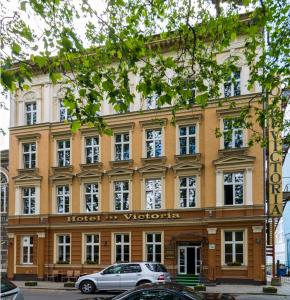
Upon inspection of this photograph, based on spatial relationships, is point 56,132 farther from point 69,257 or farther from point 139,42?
point 139,42

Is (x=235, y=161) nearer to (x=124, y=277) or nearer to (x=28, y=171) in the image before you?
(x=124, y=277)

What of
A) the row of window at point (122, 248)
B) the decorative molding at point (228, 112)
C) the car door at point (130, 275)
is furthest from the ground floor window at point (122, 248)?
the decorative molding at point (228, 112)

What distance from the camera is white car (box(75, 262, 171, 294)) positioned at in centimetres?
2283

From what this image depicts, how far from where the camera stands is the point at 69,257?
3312 centimetres

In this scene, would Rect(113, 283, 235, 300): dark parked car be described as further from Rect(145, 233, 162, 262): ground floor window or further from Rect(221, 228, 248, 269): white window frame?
Rect(145, 233, 162, 262): ground floor window

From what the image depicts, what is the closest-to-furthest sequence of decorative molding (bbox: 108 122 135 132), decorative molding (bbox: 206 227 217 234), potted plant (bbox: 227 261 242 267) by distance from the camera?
potted plant (bbox: 227 261 242 267), decorative molding (bbox: 206 227 217 234), decorative molding (bbox: 108 122 135 132)

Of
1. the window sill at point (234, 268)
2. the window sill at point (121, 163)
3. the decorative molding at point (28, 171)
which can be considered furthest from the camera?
the decorative molding at point (28, 171)

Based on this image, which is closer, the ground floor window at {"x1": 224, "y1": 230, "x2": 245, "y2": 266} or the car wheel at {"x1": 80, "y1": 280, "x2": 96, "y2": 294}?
the car wheel at {"x1": 80, "y1": 280, "x2": 96, "y2": 294}

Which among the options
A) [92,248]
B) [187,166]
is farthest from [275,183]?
[92,248]

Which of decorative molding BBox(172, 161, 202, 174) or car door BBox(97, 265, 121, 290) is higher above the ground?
decorative molding BBox(172, 161, 202, 174)

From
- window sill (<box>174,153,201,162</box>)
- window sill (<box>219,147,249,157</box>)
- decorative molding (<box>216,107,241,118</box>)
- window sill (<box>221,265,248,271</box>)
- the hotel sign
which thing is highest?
decorative molding (<box>216,107,241,118</box>)

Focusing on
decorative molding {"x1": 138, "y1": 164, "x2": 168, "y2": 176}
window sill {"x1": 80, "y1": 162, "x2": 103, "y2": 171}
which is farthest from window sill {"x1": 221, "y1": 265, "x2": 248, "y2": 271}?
window sill {"x1": 80, "y1": 162, "x2": 103, "y2": 171}

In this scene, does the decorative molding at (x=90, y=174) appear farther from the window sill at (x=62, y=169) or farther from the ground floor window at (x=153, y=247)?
the ground floor window at (x=153, y=247)

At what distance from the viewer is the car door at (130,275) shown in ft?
75.1
